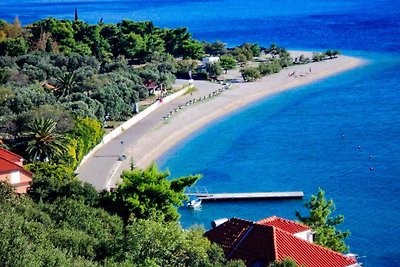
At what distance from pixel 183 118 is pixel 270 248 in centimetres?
4394

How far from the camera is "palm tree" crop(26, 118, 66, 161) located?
4266 cm

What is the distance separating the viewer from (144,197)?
2877cm

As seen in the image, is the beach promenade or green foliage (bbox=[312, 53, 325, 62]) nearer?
the beach promenade

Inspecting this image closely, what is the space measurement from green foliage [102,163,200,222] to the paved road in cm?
1545

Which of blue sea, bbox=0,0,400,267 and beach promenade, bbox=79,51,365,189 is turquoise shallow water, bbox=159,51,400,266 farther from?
beach promenade, bbox=79,51,365,189

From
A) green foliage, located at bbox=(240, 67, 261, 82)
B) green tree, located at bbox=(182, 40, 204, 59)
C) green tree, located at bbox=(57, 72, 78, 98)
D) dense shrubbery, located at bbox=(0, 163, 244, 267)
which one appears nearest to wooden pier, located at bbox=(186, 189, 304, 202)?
dense shrubbery, located at bbox=(0, 163, 244, 267)

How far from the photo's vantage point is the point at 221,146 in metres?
59.8

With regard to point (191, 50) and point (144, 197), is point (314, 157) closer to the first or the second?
point (144, 197)

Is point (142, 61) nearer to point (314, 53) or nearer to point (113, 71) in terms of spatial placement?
point (113, 71)

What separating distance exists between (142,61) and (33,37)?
1390cm

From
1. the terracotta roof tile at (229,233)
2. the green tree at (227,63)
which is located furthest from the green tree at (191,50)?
the terracotta roof tile at (229,233)

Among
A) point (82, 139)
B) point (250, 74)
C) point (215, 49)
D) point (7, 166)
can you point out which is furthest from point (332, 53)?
point (7, 166)

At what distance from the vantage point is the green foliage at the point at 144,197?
28.3 metres

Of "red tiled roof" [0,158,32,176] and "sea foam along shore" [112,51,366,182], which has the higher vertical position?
"sea foam along shore" [112,51,366,182]
